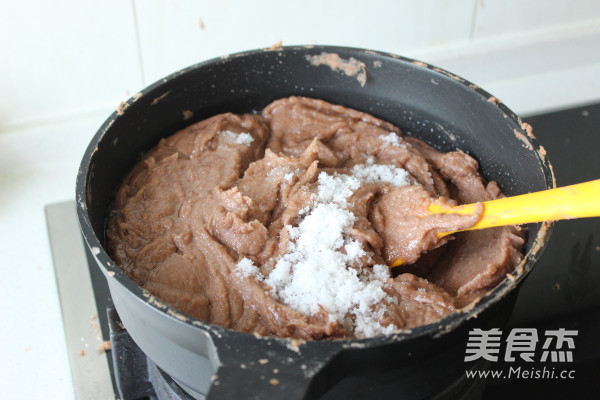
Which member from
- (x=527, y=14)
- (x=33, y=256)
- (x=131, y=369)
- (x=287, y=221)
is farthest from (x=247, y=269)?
(x=527, y=14)

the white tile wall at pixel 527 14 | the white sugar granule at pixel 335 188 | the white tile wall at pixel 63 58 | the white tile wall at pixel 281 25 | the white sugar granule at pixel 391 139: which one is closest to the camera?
the white sugar granule at pixel 335 188

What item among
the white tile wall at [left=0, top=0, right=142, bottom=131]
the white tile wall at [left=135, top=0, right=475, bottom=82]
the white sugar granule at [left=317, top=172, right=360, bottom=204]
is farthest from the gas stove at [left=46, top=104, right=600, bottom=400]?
the white tile wall at [left=135, top=0, right=475, bottom=82]

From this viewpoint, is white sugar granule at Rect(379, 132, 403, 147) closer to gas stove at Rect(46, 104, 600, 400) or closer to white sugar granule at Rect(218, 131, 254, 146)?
white sugar granule at Rect(218, 131, 254, 146)

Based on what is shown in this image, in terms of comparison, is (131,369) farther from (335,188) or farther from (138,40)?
(138,40)

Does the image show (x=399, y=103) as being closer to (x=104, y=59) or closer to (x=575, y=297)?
(x=575, y=297)

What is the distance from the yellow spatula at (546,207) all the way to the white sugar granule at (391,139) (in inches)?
13.6

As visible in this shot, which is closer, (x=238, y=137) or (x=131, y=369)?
(x=131, y=369)

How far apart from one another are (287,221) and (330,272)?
0.17 m

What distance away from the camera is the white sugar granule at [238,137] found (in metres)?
1.57

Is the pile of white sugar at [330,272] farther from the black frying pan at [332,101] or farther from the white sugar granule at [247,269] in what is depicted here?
the black frying pan at [332,101]

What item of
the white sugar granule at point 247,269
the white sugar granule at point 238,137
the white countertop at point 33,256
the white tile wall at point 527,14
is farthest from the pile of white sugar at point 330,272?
the white tile wall at point 527,14

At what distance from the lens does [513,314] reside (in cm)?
161

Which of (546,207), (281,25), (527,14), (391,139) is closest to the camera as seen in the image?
(546,207)

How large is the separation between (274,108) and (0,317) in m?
0.95
